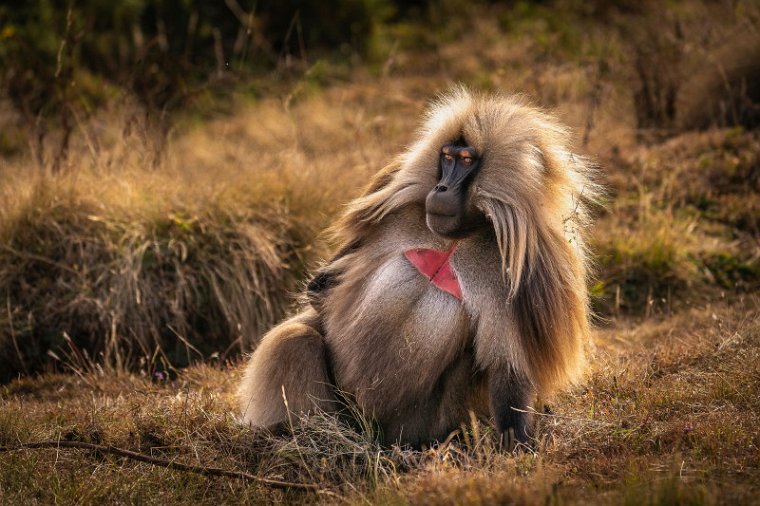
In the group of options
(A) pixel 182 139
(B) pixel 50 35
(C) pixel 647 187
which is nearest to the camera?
(C) pixel 647 187

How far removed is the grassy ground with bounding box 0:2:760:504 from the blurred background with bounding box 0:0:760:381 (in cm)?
2

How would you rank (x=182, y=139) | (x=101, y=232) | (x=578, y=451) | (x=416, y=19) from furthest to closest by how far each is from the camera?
1. (x=416, y=19)
2. (x=182, y=139)
3. (x=101, y=232)
4. (x=578, y=451)

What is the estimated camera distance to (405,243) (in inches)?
169

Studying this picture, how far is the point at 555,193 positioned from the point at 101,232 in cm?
349

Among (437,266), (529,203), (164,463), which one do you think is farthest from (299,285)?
(529,203)

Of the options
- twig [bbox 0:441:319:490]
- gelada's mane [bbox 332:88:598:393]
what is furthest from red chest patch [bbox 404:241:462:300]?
twig [bbox 0:441:319:490]

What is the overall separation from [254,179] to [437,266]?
3.14 m

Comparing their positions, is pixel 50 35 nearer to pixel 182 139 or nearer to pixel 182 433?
pixel 182 139

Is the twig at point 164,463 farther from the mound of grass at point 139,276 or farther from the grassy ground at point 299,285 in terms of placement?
the mound of grass at point 139,276

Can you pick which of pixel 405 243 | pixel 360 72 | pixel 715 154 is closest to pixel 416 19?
pixel 360 72

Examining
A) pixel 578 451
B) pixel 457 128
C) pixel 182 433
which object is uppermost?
pixel 457 128

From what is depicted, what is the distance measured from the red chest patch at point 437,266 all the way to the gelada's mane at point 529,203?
22 centimetres

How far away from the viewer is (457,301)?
13.5 feet

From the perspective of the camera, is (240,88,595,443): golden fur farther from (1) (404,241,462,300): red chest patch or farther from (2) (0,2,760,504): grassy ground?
(2) (0,2,760,504): grassy ground
